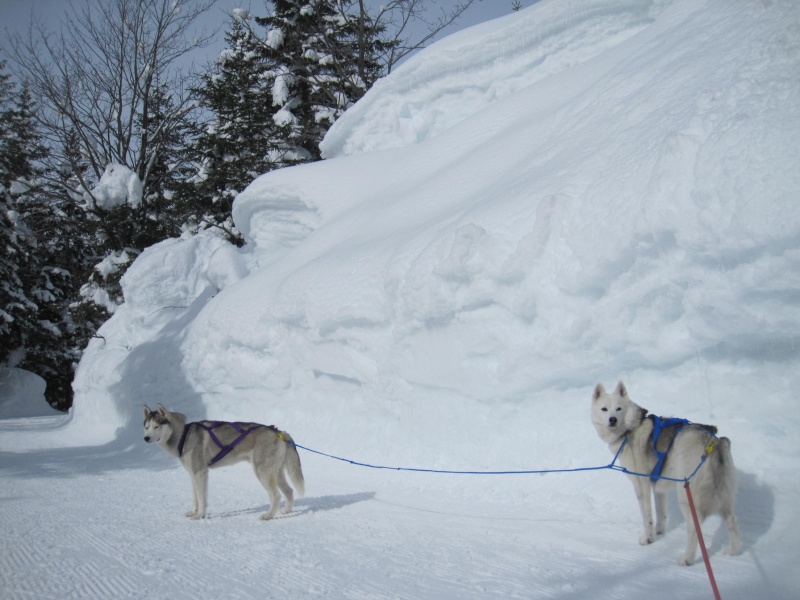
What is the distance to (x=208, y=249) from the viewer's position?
18844 millimetres

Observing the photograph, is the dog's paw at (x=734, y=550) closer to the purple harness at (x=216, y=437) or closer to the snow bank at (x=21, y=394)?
the purple harness at (x=216, y=437)

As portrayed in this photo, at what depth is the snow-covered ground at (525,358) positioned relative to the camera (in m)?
3.84

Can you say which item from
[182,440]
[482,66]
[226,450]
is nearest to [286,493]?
[226,450]

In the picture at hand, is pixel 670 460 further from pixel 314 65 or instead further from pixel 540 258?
pixel 314 65

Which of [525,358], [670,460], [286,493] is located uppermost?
[525,358]

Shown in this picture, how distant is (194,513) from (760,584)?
16.4 ft

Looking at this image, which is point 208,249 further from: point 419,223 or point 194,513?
point 194,513

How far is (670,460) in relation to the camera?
3910 millimetres

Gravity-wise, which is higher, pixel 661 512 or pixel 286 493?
pixel 286 493

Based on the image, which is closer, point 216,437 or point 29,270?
point 216,437

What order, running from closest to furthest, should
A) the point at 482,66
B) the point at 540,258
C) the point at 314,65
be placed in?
the point at 540,258
the point at 482,66
the point at 314,65

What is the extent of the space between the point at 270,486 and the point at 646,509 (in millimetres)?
3621

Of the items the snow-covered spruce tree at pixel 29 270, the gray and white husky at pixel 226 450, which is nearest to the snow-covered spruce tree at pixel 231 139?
the snow-covered spruce tree at pixel 29 270

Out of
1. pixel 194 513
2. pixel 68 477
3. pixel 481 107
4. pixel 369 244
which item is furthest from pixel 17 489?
pixel 481 107
